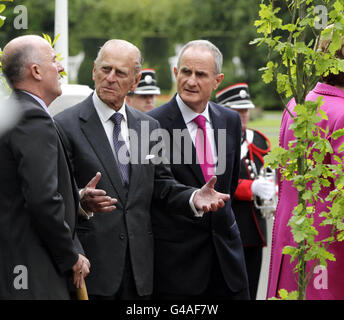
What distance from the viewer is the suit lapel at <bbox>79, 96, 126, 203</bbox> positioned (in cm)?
460

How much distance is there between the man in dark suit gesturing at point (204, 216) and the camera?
500cm

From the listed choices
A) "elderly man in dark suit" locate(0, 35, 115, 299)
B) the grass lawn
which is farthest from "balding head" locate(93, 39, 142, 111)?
the grass lawn

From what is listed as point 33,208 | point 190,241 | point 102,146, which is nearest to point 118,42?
point 102,146

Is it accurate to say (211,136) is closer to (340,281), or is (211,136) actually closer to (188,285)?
(188,285)

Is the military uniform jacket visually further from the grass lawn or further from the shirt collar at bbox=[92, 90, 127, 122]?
the grass lawn

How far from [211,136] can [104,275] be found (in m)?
1.24

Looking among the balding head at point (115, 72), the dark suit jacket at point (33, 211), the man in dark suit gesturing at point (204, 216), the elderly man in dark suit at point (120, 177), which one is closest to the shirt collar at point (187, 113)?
the man in dark suit gesturing at point (204, 216)

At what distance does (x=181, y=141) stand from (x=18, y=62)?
1432mm

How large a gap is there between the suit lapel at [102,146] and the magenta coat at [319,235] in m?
0.93

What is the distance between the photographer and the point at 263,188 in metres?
6.56

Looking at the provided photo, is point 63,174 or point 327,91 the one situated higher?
point 327,91

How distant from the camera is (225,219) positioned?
5.11 metres

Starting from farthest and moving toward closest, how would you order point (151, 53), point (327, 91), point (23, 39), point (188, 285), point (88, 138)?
point (151, 53) < point (188, 285) < point (88, 138) < point (327, 91) < point (23, 39)
